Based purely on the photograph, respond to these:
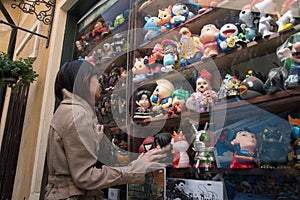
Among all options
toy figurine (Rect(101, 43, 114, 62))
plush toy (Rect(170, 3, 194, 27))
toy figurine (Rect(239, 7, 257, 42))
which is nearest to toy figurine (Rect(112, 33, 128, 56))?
toy figurine (Rect(101, 43, 114, 62))

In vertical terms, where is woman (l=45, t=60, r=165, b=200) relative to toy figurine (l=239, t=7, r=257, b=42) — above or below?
below

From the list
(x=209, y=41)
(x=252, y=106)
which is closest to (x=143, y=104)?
(x=209, y=41)

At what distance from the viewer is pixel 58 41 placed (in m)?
2.02

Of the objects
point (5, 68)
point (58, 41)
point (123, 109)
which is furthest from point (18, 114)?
point (123, 109)

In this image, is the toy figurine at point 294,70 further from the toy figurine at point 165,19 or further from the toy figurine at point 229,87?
the toy figurine at point 165,19

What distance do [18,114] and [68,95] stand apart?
1.86 metres

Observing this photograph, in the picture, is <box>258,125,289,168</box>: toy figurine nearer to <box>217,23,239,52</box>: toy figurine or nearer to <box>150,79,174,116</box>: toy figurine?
<box>217,23,239,52</box>: toy figurine

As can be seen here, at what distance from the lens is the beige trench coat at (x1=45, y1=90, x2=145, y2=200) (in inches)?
31.1

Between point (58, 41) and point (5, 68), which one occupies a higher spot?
point (58, 41)

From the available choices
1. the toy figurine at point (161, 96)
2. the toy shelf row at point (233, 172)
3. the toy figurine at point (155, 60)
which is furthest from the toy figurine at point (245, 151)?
the toy figurine at point (155, 60)

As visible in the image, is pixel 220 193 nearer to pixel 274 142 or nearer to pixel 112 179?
pixel 274 142

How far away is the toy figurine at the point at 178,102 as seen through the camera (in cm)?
105

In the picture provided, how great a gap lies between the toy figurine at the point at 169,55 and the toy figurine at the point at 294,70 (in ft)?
1.74

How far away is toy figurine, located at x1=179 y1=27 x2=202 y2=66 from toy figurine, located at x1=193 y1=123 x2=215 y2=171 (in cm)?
33
